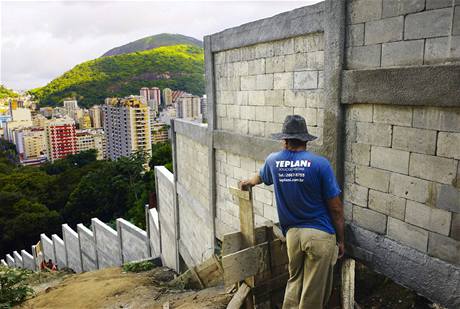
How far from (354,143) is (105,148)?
7957 centimetres

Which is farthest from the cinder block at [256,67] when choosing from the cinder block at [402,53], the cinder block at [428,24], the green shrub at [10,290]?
the green shrub at [10,290]

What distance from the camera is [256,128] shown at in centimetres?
611

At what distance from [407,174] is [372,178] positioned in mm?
456

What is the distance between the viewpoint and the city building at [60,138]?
74.8m

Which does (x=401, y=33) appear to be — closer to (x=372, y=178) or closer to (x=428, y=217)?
(x=372, y=178)

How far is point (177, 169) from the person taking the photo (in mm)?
10891

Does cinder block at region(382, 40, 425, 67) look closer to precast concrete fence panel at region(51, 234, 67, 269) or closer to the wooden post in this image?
the wooden post

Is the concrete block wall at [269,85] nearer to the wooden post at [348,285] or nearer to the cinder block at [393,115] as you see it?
the cinder block at [393,115]

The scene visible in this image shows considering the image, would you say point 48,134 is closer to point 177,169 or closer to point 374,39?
point 177,169

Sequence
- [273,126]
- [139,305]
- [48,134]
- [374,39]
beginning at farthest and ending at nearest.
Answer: [48,134] → [139,305] → [273,126] → [374,39]

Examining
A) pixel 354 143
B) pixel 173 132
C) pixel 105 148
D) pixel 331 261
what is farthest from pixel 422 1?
pixel 105 148

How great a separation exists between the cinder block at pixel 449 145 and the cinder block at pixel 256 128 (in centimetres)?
290

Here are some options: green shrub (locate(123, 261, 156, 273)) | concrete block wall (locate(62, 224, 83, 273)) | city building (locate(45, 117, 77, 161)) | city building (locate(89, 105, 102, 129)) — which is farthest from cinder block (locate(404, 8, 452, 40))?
city building (locate(89, 105, 102, 129))

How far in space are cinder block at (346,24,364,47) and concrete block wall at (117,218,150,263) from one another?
12.0 meters
